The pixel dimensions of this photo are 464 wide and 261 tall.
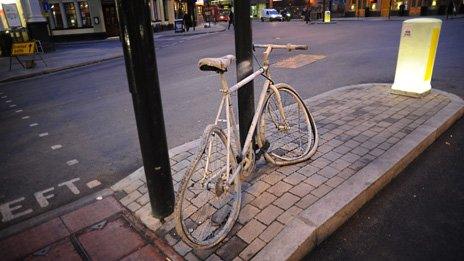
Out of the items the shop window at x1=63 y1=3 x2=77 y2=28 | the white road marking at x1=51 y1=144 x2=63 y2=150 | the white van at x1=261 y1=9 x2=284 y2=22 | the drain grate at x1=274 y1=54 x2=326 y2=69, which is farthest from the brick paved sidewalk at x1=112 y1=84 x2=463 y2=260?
the white van at x1=261 y1=9 x2=284 y2=22

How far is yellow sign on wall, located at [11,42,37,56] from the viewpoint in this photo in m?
13.3

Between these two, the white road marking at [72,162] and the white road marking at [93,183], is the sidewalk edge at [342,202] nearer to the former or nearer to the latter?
the white road marking at [93,183]

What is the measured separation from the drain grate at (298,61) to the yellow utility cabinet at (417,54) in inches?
171

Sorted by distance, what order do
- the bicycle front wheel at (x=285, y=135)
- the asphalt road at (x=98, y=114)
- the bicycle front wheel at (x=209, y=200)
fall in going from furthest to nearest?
the asphalt road at (x=98, y=114) → the bicycle front wheel at (x=285, y=135) → the bicycle front wheel at (x=209, y=200)

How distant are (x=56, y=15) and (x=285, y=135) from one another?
30.2 m

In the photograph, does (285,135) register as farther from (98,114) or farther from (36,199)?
(98,114)

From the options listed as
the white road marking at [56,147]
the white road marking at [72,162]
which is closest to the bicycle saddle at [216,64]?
the white road marking at [72,162]

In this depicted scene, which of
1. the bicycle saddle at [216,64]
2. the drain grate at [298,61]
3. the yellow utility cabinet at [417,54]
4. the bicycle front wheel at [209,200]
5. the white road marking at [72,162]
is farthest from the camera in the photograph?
the drain grate at [298,61]

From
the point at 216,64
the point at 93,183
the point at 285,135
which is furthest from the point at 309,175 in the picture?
the point at 93,183

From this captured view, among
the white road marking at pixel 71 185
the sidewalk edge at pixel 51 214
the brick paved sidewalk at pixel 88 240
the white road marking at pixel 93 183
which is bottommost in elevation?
the white road marking at pixel 71 185

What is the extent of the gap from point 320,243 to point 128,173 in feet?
8.24

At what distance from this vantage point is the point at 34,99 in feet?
27.6

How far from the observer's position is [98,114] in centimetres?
673

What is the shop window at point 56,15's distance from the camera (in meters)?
28.4
